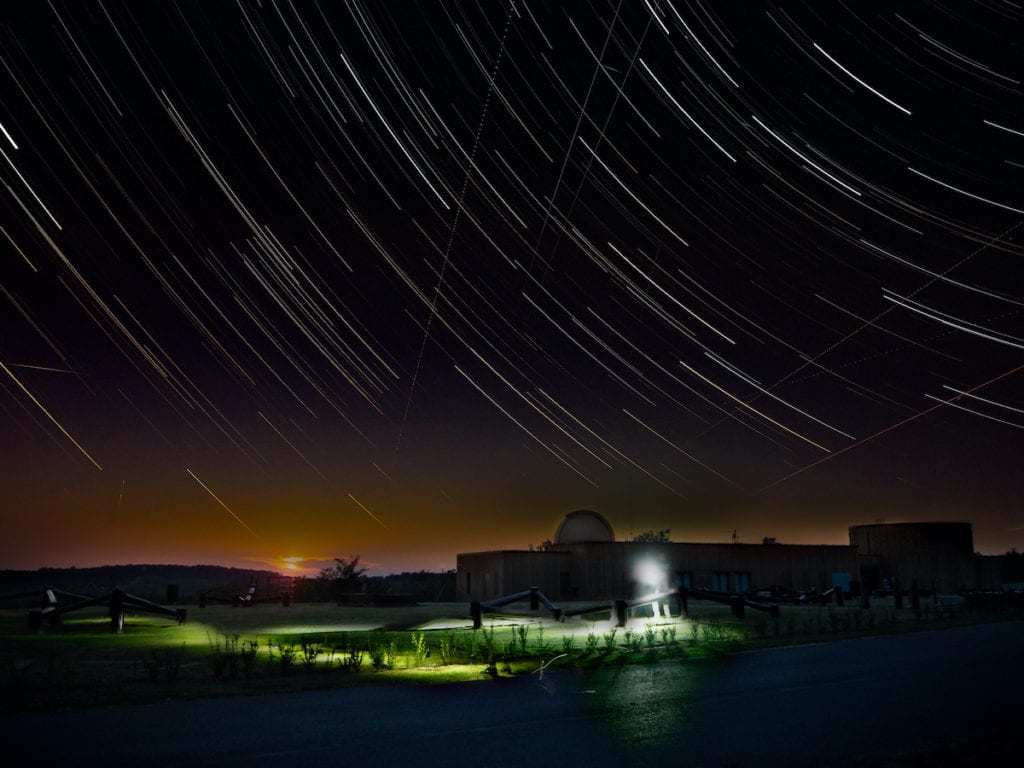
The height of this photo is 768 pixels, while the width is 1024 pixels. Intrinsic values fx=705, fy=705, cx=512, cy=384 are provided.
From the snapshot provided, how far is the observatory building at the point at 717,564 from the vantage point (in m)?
38.8

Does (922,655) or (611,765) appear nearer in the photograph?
(611,765)

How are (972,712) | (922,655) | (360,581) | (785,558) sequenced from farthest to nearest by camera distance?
(360,581) < (785,558) < (922,655) < (972,712)

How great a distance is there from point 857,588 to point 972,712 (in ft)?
135

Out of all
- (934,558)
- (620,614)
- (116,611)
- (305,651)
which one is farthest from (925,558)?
(116,611)

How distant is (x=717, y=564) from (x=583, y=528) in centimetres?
880

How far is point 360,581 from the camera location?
159 ft

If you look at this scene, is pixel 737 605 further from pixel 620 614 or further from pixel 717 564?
pixel 717 564

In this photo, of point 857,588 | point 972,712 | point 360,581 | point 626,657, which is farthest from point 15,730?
point 857,588

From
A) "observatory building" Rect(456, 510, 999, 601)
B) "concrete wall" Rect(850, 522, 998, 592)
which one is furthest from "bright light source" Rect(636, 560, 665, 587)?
"concrete wall" Rect(850, 522, 998, 592)

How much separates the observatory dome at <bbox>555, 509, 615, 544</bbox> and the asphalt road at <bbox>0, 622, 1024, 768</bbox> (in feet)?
112

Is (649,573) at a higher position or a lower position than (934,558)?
higher

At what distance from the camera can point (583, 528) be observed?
46406 mm

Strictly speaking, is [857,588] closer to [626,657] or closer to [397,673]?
[626,657]

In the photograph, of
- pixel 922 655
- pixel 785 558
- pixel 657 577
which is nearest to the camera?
pixel 922 655
